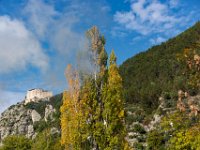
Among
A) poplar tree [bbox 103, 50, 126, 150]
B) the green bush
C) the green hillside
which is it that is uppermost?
the green hillside

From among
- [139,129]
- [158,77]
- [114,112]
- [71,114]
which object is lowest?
[114,112]

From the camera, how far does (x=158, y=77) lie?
175875 mm

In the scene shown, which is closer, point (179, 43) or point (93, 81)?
point (93, 81)

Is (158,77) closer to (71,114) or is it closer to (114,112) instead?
(71,114)

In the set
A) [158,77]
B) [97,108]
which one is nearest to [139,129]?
[158,77]

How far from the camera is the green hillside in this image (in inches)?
6137

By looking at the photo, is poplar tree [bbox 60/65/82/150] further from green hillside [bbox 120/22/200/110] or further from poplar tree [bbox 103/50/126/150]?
green hillside [bbox 120/22/200/110]

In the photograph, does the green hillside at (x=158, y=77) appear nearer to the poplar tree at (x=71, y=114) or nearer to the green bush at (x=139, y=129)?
the green bush at (x=139, y=129)

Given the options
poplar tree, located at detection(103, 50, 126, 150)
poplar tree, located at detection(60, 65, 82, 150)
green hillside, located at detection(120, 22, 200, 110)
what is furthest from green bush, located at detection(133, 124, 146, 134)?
poplar tree, located at detection(103, 50, 126, 150)

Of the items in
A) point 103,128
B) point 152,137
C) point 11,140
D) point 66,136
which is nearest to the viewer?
point 103,128

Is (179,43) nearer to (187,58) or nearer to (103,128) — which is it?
(103,128)

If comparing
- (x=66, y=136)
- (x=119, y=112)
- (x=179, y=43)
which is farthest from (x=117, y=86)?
(x=179, y=43)

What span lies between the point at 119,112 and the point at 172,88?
115812mm

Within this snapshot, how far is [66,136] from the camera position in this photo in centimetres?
4381
